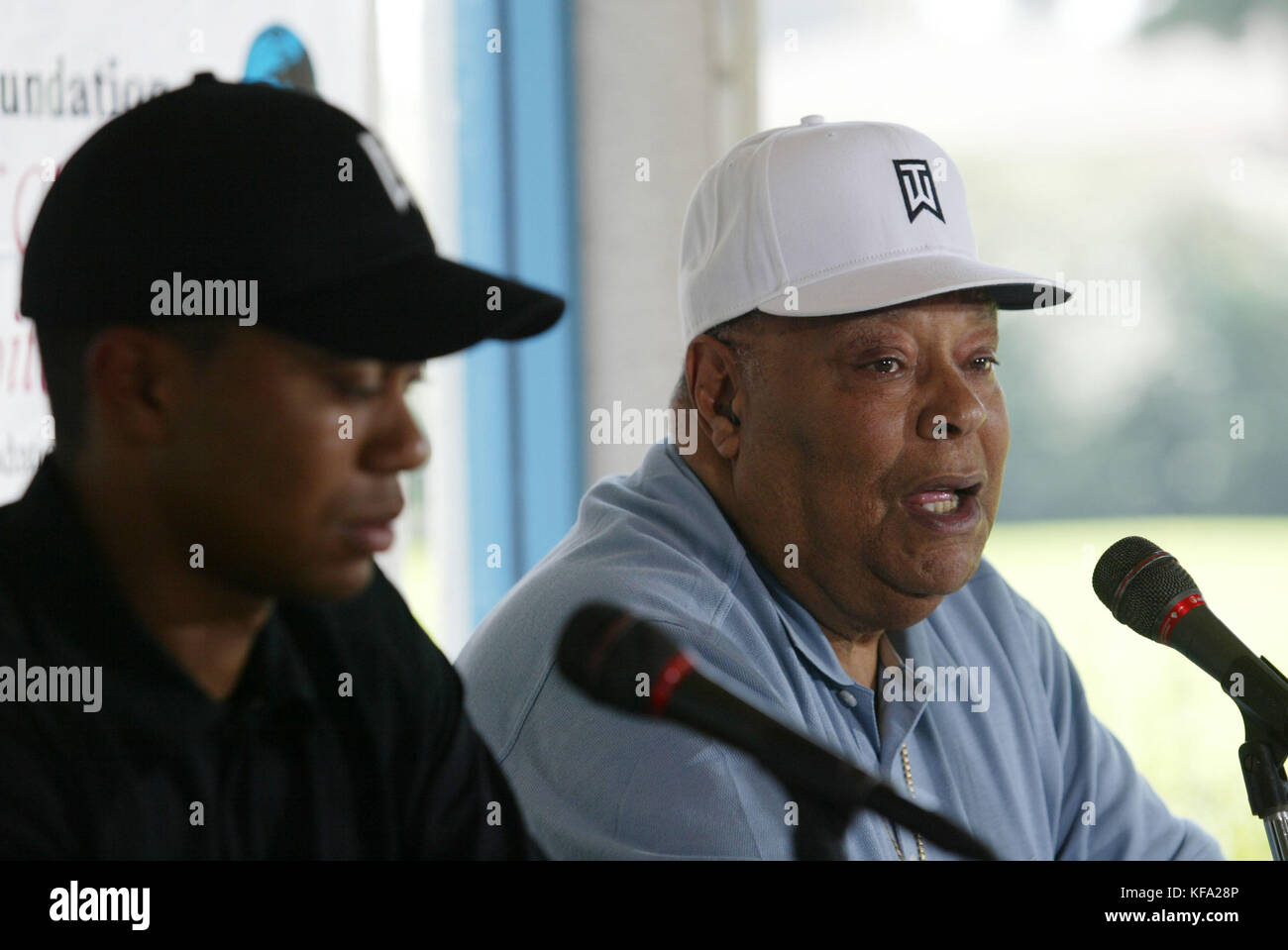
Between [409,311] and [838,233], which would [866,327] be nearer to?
[838,233]

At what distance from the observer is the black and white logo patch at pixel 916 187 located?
1.11 metres

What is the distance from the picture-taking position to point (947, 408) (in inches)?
41.1

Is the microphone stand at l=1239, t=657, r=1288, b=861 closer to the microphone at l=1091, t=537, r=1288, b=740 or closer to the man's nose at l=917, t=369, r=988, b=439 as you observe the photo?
the microphone at l=1091, t=537, r=1288, b=740

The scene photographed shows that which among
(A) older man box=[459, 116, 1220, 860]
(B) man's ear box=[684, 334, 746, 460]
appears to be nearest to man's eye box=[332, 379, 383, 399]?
(A) older man box=[459, 116, 1220, 860]

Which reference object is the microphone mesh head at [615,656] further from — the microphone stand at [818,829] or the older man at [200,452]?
the older man at [200,452]

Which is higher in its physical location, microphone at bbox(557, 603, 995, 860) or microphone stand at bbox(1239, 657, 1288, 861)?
microphone at bbox(557, 603, 995, 860)

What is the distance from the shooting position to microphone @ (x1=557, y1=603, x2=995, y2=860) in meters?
0.57

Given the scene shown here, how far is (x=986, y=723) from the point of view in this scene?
1.15 metres

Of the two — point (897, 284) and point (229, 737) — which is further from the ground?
point (897, 284)

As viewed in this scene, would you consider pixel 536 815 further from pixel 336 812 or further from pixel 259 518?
pixel 259 518

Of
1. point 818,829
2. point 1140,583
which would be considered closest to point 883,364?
point 1140,583

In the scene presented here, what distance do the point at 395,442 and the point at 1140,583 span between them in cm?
52
